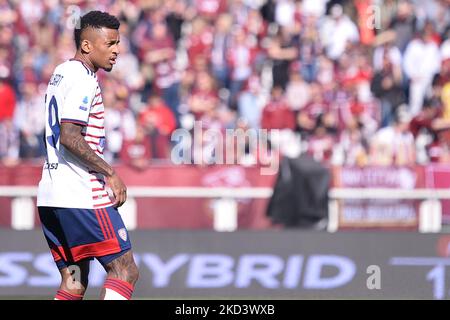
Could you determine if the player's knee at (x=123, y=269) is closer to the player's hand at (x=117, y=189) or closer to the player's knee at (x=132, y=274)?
the player's knee at (x=132, y=274)

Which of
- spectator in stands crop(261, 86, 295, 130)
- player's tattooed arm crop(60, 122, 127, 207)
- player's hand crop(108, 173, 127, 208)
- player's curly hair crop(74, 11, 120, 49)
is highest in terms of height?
player's curly hair crop(74, 11, 120, 49)

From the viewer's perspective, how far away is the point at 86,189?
6836mm

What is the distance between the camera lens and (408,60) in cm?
1703

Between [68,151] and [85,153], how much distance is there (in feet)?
0.53

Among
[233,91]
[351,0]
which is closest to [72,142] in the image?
[233,91]

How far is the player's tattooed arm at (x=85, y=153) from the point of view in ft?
21.7

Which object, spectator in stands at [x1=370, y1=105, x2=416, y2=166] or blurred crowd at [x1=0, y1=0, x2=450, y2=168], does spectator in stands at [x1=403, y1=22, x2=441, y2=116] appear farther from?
spectator in stands at [x1=370, y1=105, x2=416, y2=166]

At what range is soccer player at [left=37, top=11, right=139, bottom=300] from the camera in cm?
677

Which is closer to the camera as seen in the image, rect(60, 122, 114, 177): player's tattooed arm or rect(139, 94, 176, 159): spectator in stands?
rect(60, 122, 114, 177): player's tattooed arm

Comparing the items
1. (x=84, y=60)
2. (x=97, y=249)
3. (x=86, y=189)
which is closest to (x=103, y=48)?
(x=84, y=60)

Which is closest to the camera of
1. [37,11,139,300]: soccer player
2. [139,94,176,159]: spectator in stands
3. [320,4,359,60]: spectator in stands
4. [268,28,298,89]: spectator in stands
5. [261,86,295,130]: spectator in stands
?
[37,11,139,300]: soccer player

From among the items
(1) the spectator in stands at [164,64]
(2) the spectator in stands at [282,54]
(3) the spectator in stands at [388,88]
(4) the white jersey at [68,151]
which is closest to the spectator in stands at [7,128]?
(1) the spectator in stands at [164,64]

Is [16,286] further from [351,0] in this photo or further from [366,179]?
[351,0]

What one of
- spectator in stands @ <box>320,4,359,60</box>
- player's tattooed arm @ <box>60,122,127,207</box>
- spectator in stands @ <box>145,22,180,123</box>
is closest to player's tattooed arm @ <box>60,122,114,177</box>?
player's tattooed arm @ <box>60,122,127,207</box>
